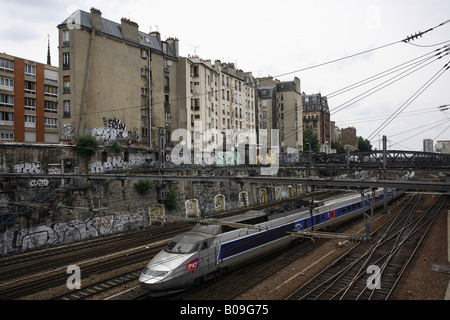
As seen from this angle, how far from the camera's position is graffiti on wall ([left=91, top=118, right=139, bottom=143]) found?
112 feet

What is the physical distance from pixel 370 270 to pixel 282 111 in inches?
2299

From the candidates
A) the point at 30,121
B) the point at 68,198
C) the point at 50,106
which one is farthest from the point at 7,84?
the point at 68,198

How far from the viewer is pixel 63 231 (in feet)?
80.6

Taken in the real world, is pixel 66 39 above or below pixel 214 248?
above

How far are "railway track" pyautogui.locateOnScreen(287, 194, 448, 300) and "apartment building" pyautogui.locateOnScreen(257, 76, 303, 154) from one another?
151 ft

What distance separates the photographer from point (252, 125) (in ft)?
207

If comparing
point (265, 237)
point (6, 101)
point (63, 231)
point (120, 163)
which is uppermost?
point (6, 101)

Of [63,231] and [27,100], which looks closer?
[63,231]

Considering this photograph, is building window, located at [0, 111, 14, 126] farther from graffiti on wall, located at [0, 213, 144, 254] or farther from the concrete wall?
graffiti on wall, located at [0, 213, 144, 254]

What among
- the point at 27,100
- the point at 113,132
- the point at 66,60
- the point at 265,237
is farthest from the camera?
the point at 27,100

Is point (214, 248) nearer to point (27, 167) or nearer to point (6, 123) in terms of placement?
point (27, 167)

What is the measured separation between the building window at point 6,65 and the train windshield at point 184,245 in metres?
44.7

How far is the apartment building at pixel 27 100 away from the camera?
151ft

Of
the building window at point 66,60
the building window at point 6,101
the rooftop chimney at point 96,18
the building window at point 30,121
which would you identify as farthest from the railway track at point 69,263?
the building window at point 30,121
